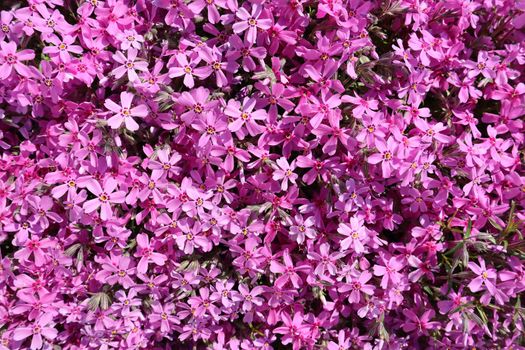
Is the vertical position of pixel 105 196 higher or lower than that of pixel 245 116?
lower

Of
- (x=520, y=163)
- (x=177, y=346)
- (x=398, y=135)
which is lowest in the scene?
(x=177, y=346)

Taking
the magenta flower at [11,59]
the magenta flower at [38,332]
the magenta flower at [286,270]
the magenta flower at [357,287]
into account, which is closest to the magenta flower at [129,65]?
the magenta flower at [11,59]

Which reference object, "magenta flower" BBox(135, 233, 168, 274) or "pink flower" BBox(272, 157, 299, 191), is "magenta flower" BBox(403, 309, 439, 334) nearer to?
"pink flower" BBox(272, 157, 299, 191)

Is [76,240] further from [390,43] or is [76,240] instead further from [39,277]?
[390,43]

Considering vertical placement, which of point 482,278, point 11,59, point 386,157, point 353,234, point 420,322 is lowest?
point 420,322

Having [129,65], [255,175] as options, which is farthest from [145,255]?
[129,65]

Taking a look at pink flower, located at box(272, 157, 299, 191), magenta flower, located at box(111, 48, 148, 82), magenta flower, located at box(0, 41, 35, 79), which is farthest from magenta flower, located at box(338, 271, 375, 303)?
magenta flower, located at box(0, 41, 35, 79)

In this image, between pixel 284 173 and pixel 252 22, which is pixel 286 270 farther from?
pixel 252 22

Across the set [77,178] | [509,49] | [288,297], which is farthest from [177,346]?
[509,49]

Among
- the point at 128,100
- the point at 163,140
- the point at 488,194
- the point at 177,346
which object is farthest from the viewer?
the point at 177,346
